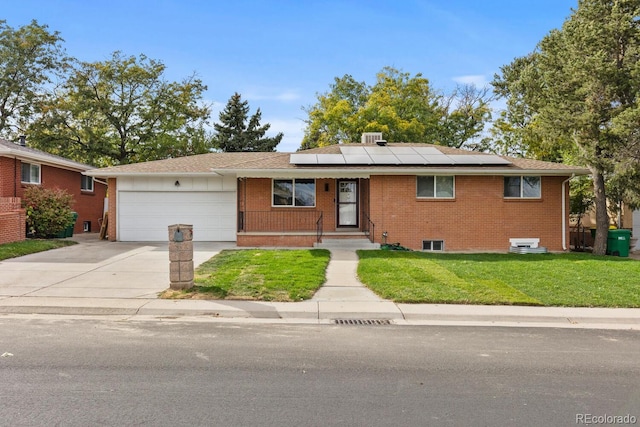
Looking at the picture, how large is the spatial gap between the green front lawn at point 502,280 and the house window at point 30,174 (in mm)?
15146

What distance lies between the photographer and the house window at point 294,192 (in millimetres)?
17219

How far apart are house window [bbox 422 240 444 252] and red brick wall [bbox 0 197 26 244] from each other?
14497mm

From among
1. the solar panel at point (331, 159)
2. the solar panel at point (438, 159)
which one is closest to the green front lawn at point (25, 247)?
the solar panel at point (331, 159)

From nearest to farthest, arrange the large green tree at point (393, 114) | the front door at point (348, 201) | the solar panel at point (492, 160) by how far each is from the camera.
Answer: the solar panel at point (492, 160) → the front door at point (348, 201) → the large green tree at point (393, 114)

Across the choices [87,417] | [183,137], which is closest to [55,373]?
[87,417]

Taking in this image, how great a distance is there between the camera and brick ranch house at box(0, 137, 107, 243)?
15.4 metres

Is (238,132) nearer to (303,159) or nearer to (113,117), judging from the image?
(113,117)

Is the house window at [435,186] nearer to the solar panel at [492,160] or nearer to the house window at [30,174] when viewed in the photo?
the solar panel at [492,160]

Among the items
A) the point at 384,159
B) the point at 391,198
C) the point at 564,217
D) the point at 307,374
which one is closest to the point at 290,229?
the point at 391,198

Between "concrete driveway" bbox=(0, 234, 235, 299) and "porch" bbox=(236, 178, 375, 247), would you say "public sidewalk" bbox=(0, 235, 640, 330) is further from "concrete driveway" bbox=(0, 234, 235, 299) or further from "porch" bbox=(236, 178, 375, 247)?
"porch" bbox=(236, 178, 375, 247)

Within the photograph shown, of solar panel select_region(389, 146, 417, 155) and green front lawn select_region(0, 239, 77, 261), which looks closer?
green front lawn select_region(0, 239, 77, 261)

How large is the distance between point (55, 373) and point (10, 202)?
13851mm

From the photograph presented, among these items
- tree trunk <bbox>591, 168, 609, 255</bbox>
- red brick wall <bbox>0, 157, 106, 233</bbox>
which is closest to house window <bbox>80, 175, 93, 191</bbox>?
red brick wall <bbox>0, 157, 106, 233</bbox>

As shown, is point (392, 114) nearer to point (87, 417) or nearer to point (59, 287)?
point (59, 287)
